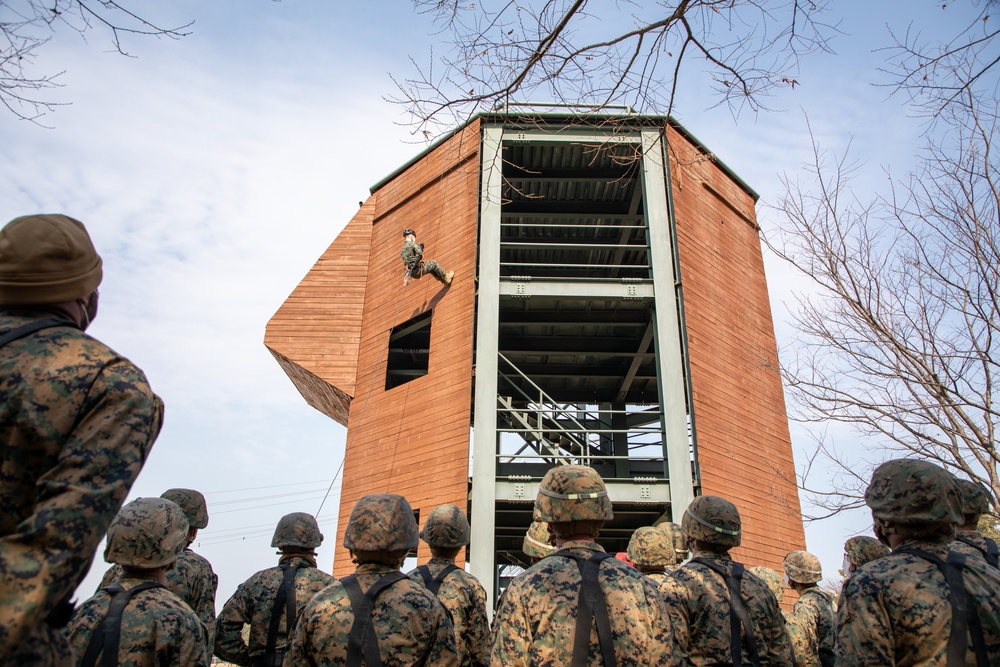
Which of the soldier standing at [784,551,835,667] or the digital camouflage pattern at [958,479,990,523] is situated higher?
the digital camouflage pattern at [958,479,990,523]

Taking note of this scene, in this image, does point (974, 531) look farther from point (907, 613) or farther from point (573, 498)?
A: point (573, 498)

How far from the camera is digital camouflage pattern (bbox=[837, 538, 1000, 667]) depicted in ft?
9.20

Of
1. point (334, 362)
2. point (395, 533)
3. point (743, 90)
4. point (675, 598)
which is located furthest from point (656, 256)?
point (395, 533)

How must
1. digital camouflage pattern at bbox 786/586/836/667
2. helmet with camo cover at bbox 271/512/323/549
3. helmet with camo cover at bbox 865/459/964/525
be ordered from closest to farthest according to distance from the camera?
helmet with camo cover at bbox 865/459/964/525 < helmet with camo cover at bbox 271/512/323/549 < digital camouflage pattern at bbox 786/586/836/667

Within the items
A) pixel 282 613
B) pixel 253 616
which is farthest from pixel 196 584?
pixel 282 613

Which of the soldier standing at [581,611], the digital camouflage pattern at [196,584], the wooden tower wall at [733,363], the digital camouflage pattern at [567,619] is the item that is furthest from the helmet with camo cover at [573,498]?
the wooden tower wall at [733,363]

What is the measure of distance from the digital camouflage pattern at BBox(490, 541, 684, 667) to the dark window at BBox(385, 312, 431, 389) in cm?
1174

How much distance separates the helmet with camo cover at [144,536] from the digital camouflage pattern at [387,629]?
0.83m

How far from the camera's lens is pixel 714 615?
4367mm

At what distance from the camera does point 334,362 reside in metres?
15.5

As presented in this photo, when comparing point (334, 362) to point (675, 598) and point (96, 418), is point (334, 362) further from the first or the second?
point (96, 418)

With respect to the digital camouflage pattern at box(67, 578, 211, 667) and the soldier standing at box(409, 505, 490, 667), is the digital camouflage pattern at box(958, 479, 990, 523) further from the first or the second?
the digital camouflage pattern at box(67, 578, 211, 667)

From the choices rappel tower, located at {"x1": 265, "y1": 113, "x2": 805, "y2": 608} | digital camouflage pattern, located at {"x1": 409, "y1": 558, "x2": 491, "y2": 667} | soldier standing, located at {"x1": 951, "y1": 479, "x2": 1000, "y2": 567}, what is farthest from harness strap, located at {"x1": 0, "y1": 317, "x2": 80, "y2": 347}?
rappel tower, located at {"x1": 265, "y1": 113, "x2": 805, "y2": 608}

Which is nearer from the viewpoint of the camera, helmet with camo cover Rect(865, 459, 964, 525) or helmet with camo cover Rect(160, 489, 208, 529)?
helmet with camo cover Rect(865, 459, 964, 525)
